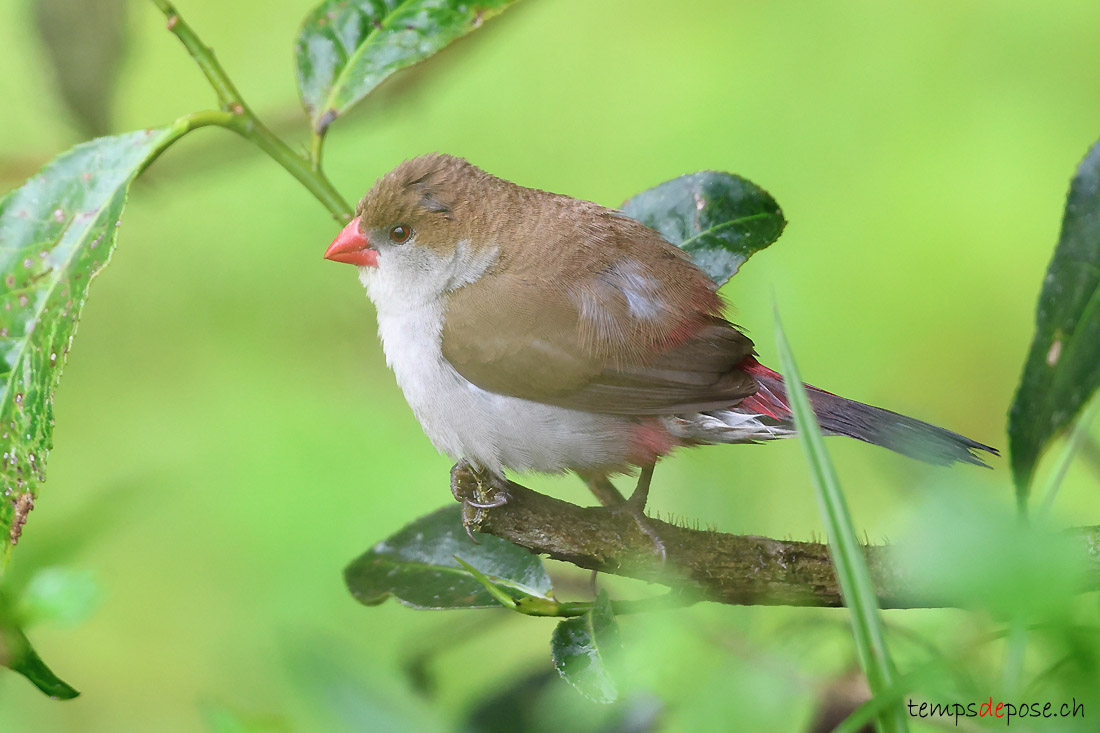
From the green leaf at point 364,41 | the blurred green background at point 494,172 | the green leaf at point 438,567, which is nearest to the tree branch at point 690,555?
the green leaf at point 438,567

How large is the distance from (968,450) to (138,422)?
344 cm

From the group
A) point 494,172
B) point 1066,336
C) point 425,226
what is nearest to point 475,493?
point 425,226

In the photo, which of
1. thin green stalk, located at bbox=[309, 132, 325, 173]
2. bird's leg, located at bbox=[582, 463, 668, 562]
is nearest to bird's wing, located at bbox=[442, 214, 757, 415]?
bird's leg, located at bbox=[582, 463, 668, 562]

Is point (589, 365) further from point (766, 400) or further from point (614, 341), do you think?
point (766, 400)

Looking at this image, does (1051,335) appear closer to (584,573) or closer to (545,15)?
(584,573)

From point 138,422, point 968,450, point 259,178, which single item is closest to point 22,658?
point 968,450

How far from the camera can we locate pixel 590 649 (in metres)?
1.24

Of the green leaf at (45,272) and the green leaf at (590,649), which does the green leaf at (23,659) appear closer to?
the green leaf at (45,272)

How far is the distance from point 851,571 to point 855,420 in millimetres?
842

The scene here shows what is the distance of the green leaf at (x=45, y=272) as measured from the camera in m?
1.36

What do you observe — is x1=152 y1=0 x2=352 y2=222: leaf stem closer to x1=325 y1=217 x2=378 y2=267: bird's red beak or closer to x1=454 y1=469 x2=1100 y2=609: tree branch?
x1=325 y1=217 x2=378 y2=267: bird's red beak

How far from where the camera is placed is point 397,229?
2.04 metres

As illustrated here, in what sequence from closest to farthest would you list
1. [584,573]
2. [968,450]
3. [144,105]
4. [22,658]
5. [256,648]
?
[22,658], [968,450], [584,573], [256,648], [144,105]

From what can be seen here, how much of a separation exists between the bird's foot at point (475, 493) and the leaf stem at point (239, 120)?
51 centimetres
